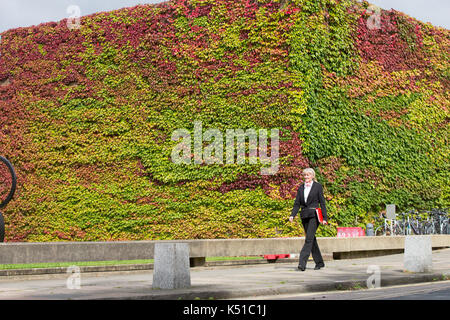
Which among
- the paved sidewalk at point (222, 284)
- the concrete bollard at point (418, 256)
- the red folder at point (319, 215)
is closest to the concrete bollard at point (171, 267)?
the paved sidewalk at point (222, 284)

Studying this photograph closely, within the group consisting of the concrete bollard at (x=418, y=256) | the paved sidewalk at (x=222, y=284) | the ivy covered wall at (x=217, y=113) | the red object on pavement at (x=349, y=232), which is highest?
the ivy covered wall at (x=217, y=113)

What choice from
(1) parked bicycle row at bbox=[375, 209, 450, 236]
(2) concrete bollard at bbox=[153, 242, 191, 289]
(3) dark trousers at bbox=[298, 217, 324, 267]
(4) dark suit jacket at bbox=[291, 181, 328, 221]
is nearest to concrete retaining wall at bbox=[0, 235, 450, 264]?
(1) parked bicycle row at bbox=[375, 209, 450, 236]

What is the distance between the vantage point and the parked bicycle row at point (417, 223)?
70.9ft

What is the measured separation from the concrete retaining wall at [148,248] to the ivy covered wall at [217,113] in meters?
1.90

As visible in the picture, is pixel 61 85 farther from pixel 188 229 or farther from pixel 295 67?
pixel 295 67

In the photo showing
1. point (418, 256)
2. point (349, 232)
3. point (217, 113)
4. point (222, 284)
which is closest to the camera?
point (222, 284)

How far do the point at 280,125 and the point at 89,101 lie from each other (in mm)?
7121

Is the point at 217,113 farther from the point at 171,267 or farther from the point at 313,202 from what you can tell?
the point at 171,267

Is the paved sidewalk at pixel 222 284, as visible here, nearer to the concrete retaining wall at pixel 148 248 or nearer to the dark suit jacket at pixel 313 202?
the concrete retaining wall at pixel 148 248

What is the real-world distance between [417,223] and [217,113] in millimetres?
8266

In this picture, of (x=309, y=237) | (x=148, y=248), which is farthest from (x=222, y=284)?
(x=148, y=248)

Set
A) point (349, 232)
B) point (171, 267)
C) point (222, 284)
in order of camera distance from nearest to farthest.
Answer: point (171, 267)
point (222, 284)
point (349, 232)

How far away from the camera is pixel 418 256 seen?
40.7 ft
